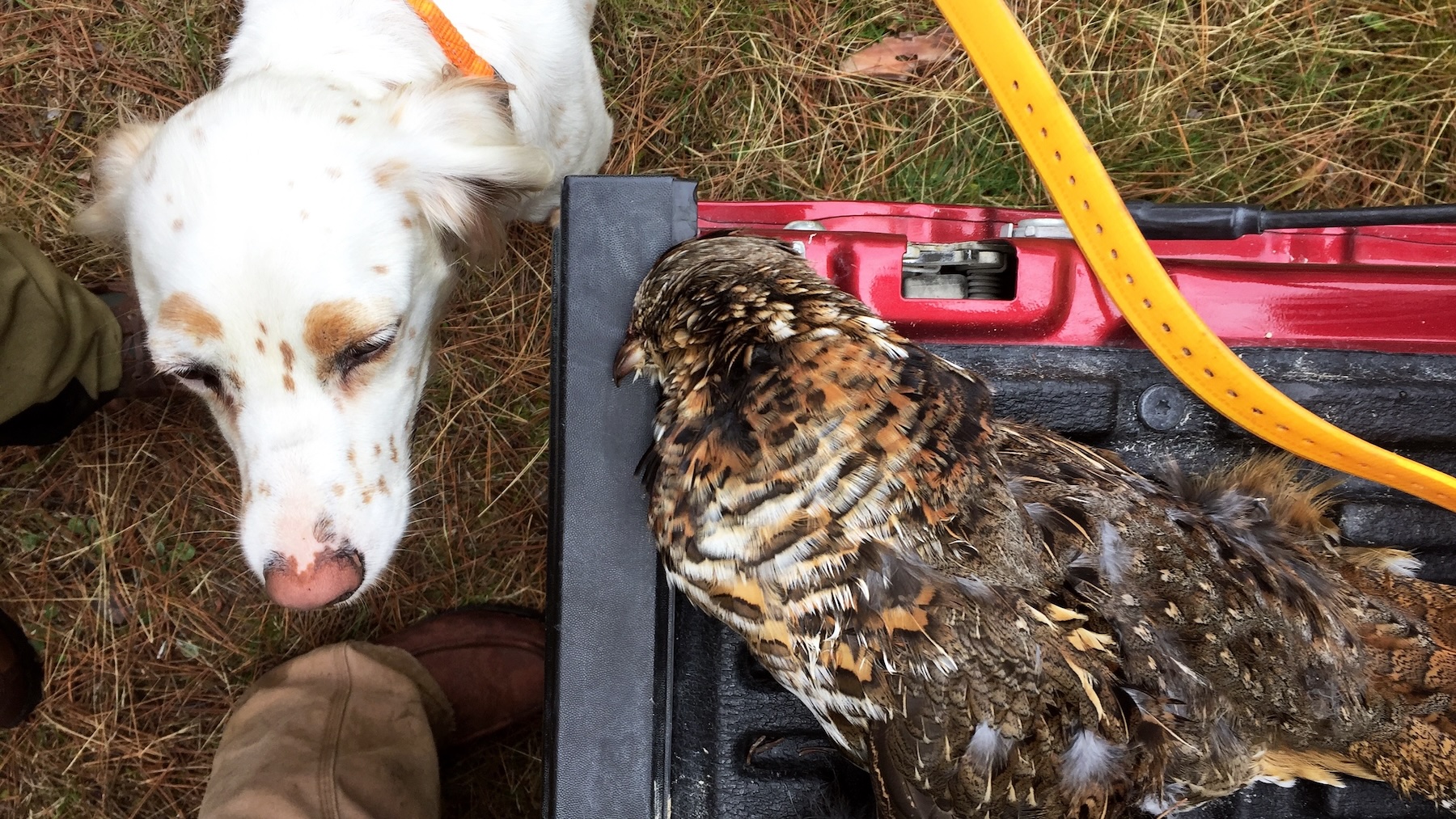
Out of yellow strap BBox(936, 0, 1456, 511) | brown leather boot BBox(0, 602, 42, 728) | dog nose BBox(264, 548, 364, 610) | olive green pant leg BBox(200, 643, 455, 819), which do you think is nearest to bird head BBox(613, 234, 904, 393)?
yellow strap BBox(936, 0, 1456, 511)

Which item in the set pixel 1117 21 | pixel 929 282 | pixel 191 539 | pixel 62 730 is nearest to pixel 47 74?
pixel 191 539

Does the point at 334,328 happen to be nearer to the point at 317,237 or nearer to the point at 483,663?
the point at 317,237

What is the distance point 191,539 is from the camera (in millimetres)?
2928

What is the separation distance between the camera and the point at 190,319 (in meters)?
1.62

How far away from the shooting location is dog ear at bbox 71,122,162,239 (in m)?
1.85

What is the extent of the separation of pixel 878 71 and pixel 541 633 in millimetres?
2278

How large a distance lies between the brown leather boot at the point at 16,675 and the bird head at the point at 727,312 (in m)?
2.60

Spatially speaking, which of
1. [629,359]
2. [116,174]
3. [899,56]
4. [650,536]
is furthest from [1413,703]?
[116,174]

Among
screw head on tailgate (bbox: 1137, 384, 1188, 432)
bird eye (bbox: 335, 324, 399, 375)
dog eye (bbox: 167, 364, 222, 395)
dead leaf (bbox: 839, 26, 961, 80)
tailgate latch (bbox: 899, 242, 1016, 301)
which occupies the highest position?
dead leaf (bbox: 839, 26, 961, 80)

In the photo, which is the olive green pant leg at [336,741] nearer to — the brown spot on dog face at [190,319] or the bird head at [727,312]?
the brown spot on dog face at [190,319]

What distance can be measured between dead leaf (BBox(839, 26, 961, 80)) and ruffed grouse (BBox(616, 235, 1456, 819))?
1.77 meters

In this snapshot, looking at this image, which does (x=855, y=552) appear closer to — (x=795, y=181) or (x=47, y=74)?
(x=795, y=181)

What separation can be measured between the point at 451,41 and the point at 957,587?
162 cm

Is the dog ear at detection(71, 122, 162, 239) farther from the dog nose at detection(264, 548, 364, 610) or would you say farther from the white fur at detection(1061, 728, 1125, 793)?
the white fur at detection(1061, 728, 1125, 793)
